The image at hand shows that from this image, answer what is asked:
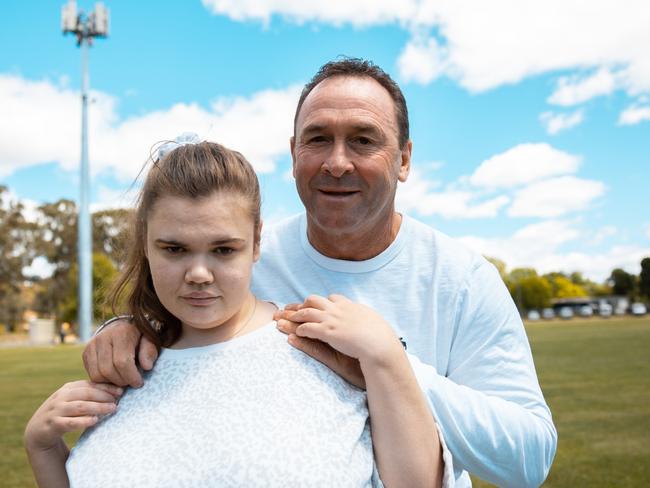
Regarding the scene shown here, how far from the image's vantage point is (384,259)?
2561mm

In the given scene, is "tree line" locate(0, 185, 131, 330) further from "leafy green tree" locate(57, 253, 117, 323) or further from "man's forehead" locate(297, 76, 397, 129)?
"man's forehead" locate(297, 76, 397, 129)

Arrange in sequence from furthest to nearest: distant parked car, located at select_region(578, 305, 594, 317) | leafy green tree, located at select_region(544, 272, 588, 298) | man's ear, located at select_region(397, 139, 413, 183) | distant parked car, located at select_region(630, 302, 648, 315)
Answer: leafy green tree, located at select_region(544, 272, 588, 298) → distant parked car, located at select_region(578, 305, 594, 317) → distant parked car, located at select_region(630, 302, 648, 315) → man's ear, located at select_region(397, 139, 413, 183)

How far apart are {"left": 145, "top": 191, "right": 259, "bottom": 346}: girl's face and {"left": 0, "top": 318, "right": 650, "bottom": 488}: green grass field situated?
168 inches

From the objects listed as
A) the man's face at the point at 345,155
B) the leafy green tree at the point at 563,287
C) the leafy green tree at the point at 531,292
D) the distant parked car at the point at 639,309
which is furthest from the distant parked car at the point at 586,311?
the man's face at the point at 345,155

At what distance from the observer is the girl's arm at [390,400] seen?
5.41 ft

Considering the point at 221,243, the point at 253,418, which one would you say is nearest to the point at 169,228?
the point at 221,243

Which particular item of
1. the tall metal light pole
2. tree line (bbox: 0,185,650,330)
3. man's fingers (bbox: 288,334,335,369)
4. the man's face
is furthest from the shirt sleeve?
tree line (bbox: 0,185,650,330)

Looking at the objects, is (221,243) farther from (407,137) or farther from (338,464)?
(407,137)

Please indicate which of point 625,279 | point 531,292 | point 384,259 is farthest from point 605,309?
point 384,259

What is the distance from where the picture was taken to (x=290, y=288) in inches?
101

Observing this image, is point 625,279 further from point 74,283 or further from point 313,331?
point 74,283

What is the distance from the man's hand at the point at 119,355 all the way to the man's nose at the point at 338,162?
0.89m

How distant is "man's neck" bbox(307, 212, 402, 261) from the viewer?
8.29 feet

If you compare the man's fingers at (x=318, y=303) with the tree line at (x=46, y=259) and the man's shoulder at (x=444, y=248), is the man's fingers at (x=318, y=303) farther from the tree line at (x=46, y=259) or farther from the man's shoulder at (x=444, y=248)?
the tree line at (x=46, y=259)
